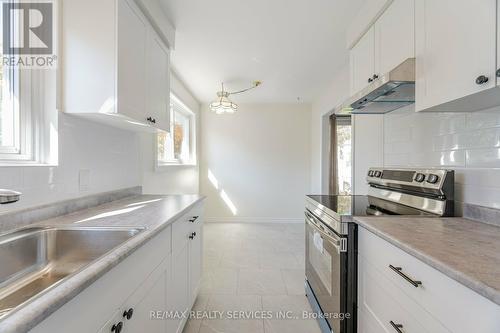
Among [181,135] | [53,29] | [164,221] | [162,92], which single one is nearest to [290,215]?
[181,135]

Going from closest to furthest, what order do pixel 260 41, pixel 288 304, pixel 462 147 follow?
pixel 462 147 < pixel 288 304 < pixel 260 41

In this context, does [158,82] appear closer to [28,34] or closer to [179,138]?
[28,34]

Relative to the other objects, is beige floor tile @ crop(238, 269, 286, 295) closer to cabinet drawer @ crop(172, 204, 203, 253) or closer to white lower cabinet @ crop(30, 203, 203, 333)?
white lower cabinet @ crop(30, 203, 203, 333)

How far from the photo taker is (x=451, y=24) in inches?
41.2

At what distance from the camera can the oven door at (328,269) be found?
135 cm

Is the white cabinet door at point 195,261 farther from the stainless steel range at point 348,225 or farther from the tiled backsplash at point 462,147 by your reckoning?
the tiled backsplash at point 462,147

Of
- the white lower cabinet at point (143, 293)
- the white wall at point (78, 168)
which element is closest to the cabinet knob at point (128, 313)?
the white lower cabinet at point (143, 293)

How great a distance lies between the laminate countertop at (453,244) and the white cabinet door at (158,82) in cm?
164

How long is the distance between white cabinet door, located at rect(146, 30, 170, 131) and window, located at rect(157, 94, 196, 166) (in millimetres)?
1131

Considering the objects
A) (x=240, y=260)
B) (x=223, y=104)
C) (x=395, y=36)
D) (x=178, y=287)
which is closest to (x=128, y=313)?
(x=178, y=287)

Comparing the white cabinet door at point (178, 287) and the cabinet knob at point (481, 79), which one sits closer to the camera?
the cabinet knob at point (481, 79)

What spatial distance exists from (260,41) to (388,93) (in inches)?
56.2

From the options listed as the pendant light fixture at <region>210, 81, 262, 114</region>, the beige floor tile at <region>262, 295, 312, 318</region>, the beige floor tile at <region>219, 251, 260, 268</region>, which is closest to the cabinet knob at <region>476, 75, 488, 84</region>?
the beige floor tile at <region>262, 295, 312, 318</region>

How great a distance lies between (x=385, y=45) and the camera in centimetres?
158
